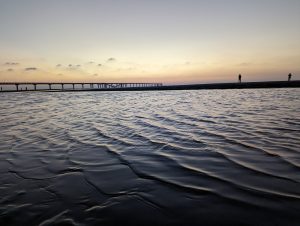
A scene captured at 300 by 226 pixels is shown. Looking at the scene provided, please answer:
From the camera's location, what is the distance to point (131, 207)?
2900 mm

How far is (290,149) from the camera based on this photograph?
196 inches

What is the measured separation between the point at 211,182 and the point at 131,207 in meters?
1.35

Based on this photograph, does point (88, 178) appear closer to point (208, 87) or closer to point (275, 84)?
point (275, 84)

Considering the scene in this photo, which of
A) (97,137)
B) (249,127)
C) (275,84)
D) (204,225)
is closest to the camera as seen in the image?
(204,225)

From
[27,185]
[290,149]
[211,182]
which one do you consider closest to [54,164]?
[27,185]

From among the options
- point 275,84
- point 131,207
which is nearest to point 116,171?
point 131,207

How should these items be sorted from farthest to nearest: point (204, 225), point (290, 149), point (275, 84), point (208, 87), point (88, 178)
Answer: point (208, 87) < point (275, 84) < point (290, 149) < point (88, 178) < point (204, 225)

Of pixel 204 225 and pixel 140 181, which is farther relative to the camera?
pixel 140 181

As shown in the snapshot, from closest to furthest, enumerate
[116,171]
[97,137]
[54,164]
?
[116,171], [54,164], [97,137]

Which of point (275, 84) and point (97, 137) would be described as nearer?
point (97, 137)

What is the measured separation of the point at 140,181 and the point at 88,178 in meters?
0.88

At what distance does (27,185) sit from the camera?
3629 mm

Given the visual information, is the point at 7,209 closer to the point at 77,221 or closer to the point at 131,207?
the point at 77,221

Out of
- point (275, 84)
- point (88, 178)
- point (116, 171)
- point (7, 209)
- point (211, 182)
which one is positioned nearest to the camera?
point (7, 209)
